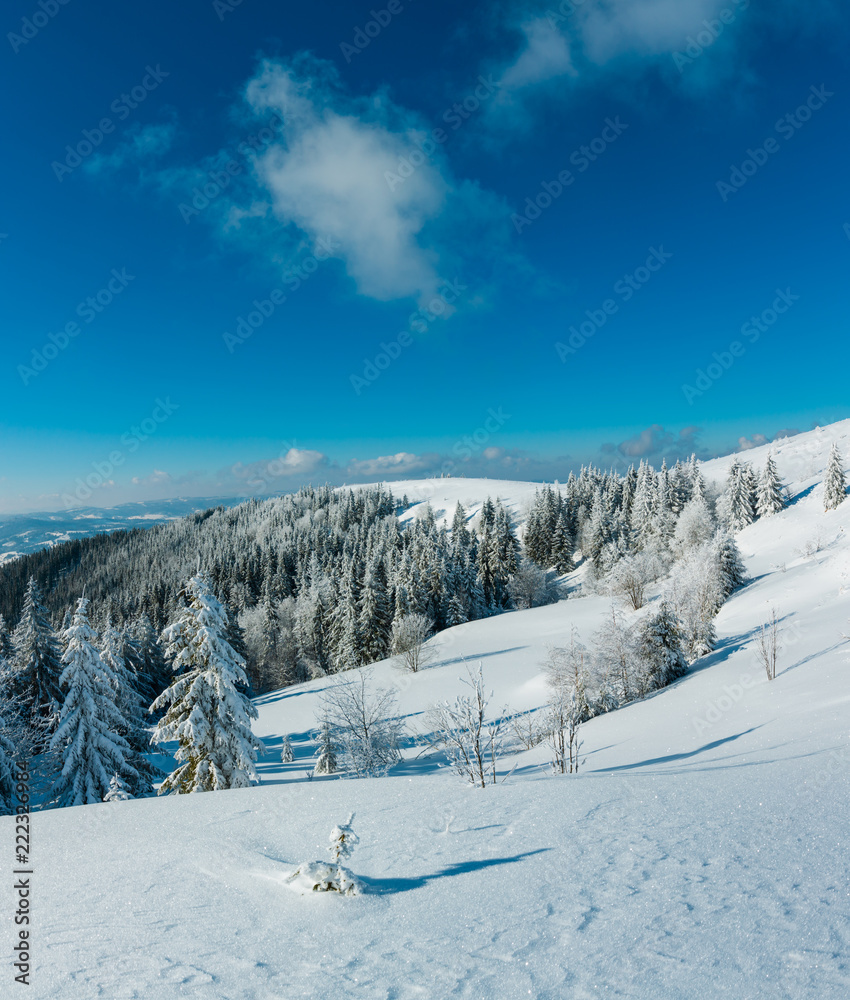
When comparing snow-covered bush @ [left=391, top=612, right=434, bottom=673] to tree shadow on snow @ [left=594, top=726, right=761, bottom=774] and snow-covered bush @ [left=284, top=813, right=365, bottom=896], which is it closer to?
tree shadow on snow @ [left=594, top=726, right=761, bottom=774]

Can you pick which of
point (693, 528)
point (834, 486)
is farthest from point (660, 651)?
point (834, 486)

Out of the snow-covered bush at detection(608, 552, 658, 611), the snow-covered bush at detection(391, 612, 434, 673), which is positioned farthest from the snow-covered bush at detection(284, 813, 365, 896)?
the snow-covered bush at detection(608, 552, 658, 611)

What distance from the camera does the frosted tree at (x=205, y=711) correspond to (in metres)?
16.6

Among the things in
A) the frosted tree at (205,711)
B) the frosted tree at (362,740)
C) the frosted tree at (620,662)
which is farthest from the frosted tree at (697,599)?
the frosted tree at (205,711)

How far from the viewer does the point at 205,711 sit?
16.9 m

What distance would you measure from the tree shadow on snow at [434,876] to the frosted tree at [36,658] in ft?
118

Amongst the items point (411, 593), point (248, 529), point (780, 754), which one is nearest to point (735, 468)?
point (411, 593)

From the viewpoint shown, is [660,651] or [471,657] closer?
[660,651]

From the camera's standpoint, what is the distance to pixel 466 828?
229 inches

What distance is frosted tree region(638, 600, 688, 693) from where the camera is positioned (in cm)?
2739

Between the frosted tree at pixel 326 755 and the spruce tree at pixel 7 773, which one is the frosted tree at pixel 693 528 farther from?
the spruce tree at pixel 7 773

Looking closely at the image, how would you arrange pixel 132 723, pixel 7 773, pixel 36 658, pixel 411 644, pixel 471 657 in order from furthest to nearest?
pixel 411 644 → pixel 471 657 → pixel 36 658 → pixel 132 723 → pixel 7 773

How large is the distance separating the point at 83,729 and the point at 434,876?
20323mm

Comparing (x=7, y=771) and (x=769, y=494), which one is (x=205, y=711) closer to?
(x=7, y=771)
